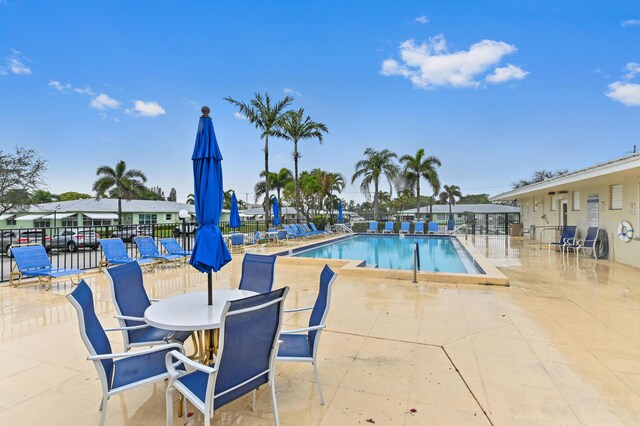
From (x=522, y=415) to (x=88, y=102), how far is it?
2070cm

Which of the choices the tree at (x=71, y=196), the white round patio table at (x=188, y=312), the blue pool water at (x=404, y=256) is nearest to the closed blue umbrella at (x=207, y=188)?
the white round patio table at (x=188, y=312)

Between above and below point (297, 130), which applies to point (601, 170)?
below

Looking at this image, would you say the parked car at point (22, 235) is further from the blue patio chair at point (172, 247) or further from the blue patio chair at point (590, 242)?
the blue patio chair at point (590, 242)

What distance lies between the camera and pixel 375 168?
73.6 ft

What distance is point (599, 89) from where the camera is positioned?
15195mm

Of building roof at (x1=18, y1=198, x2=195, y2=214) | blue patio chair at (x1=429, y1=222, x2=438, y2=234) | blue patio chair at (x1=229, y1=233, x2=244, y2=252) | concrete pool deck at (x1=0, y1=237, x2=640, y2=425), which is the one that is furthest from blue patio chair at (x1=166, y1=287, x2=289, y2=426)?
building roof at (x1=18, y1=198, x2=195, y2=214)

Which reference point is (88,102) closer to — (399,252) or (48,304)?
(48,304)

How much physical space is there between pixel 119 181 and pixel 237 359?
30.2 metres

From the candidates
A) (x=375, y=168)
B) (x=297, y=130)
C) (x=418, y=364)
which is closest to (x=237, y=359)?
(x=418, y=364)

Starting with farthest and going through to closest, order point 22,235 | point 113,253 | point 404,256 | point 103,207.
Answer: point 103,207
point 22,235
point 404,256
point 113,253

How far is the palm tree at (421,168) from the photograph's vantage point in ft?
A: 75.0

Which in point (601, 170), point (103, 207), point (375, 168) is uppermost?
point (375, 168)

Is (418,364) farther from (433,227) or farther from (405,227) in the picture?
(405,227)

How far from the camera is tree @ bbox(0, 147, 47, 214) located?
21.6 metres
